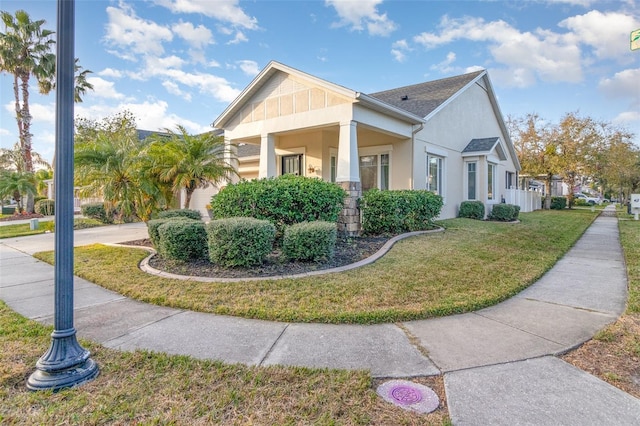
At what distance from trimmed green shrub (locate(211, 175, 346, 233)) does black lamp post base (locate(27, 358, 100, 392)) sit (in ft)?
16.1

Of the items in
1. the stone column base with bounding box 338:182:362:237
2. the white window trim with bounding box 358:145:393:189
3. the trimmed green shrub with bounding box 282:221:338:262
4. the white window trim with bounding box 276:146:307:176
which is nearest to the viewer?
the trimmed green shrub with bounding box 282:221:338:262

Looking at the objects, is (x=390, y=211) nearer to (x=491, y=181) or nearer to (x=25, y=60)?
(x=491, y=181)

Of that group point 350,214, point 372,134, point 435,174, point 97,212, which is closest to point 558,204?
point 435,174

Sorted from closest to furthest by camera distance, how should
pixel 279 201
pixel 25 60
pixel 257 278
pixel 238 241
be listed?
1. pixel 257 278
2. pixel 238 241
3. pixel 279 201
4. pixel 25 60

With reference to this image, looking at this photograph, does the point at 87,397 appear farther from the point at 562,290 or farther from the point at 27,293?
the point at 562,290

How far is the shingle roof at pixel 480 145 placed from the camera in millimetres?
14746

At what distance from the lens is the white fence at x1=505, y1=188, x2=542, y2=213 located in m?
18.7

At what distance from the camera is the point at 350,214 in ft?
30.3

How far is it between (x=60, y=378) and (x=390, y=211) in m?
7.86

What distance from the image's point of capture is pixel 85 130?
931 inches

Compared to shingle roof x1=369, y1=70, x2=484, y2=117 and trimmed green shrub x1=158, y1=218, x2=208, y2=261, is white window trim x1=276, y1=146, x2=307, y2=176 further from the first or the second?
trimmed green shrub x1=158, y1=218, x2=208, y2=261

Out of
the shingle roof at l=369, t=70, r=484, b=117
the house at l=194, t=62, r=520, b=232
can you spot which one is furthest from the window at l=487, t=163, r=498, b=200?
the shingle roof at l=369, t=70, r=484, b=117

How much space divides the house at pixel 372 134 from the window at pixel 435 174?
40 millimetres

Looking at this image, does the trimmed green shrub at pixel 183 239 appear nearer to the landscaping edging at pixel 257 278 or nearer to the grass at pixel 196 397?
the landscaping edging at pixel 257 278
